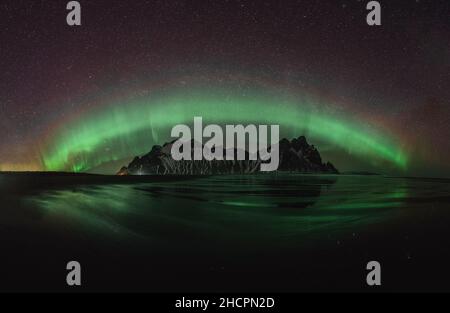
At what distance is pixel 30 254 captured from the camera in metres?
10.5

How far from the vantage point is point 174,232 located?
13.5 m

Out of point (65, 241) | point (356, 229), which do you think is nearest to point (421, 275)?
point (356, 229)

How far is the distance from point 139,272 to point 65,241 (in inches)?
204

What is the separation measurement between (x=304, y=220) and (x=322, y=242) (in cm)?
444

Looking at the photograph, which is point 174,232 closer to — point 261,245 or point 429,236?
point 261,245

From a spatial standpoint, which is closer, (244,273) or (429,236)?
(244,273)

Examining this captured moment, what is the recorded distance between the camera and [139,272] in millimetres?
8914

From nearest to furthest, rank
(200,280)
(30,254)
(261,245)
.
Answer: (200,280) < (30,254) < (261,245)

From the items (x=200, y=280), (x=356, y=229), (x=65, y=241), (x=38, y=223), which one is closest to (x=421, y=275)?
(x=356, y=229)

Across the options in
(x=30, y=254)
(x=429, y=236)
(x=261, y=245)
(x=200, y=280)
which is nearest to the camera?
(x=200, y=280)

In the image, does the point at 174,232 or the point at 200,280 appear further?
the point at 174,232
